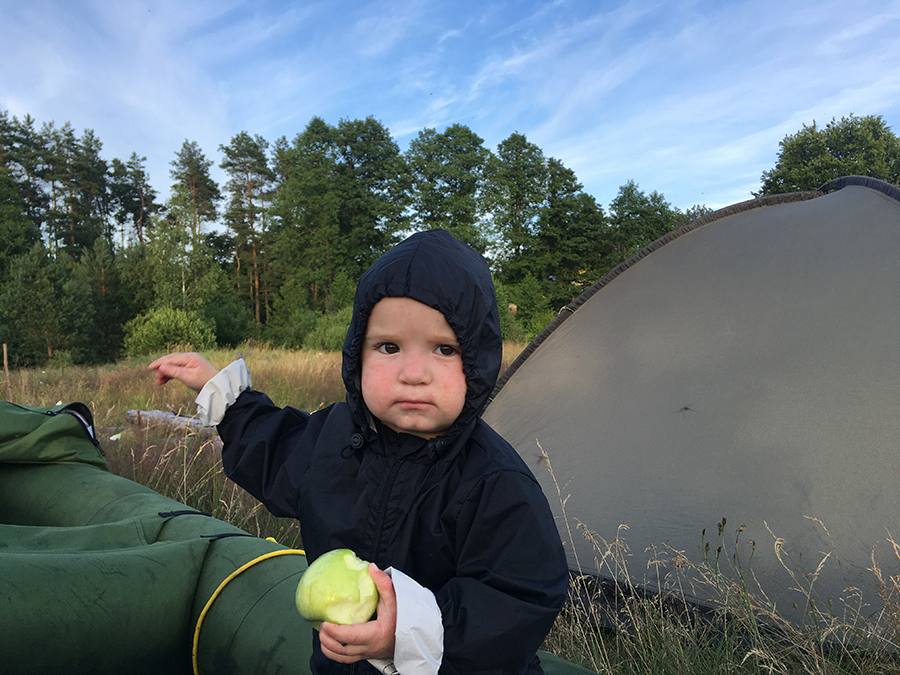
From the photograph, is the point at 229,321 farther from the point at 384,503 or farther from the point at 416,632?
the point at 416,632

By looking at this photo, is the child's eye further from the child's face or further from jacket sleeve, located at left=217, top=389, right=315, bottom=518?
jacket sleeve, located at left=217, top=389, right=315, bottom=518

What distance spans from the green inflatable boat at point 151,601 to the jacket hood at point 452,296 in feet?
2.54

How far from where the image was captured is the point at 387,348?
1065 mm

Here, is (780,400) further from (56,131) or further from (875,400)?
(56,131)

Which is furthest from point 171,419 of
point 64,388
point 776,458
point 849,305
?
point 849,305

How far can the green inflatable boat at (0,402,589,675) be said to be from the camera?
4.36 feet

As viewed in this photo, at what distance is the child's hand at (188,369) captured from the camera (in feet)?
4.24

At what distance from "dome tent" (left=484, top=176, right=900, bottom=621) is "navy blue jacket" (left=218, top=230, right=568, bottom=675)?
1.45 metres

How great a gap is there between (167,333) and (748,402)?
24.6 metres

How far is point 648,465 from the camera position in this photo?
2.93 meters

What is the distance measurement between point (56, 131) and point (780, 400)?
43.3 meters

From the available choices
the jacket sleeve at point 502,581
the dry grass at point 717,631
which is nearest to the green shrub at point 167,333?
the dry grass at point 717,631

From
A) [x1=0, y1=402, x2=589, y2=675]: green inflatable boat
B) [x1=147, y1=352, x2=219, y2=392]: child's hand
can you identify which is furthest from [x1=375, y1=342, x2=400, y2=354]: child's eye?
[x1=0, y1=402, x2=589, y2=675]: green inflatable boat

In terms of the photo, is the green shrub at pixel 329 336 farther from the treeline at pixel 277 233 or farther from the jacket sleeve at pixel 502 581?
the jacket sleeve at pixel 502 581
